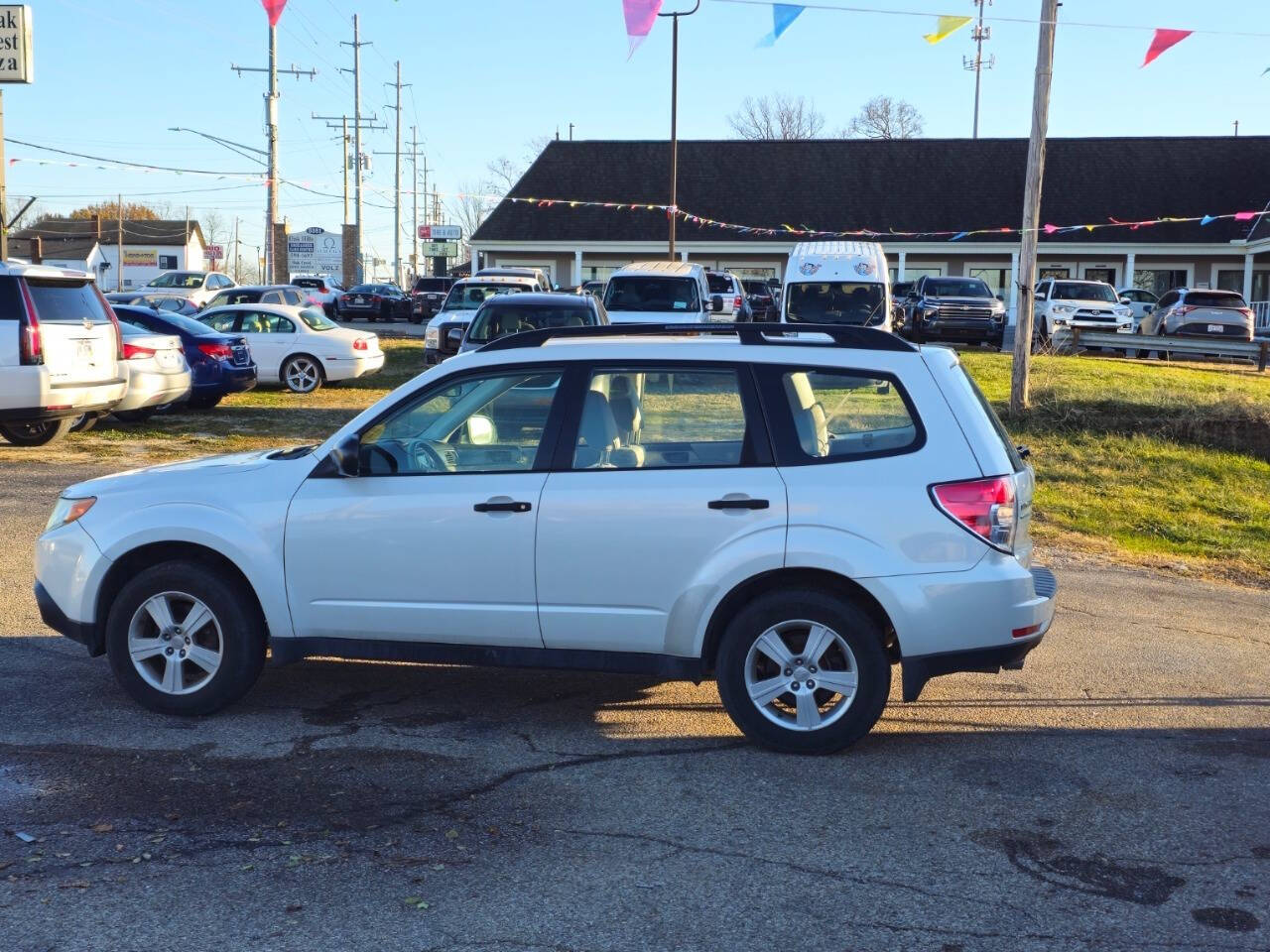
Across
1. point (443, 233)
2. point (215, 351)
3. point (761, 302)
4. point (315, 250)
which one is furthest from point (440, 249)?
point (215, 351)

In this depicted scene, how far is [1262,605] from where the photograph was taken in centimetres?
922

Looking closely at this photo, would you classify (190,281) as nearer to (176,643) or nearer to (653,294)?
(653,294)

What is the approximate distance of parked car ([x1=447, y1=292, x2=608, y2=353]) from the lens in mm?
18391

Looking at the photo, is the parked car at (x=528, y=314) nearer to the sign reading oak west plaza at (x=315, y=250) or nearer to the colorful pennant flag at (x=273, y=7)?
the colorful pennant flag at (x=273, y=7)

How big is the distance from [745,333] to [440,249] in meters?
65.2

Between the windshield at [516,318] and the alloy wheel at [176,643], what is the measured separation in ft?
40.8

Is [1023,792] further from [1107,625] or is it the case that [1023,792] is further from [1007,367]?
[1007,367]


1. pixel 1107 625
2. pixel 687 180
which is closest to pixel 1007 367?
pixel 1107 625

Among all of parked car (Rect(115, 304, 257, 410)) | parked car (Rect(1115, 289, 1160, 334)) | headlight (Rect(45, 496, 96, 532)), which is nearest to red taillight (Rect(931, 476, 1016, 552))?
headlight (Rect(45, 496, 96, 532))

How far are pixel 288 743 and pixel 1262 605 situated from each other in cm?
673

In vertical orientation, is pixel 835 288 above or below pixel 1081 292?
below

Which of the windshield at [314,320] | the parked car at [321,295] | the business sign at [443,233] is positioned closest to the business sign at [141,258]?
the business sign at [443,233]

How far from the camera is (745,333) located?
237 inches

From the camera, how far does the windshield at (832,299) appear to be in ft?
82.4
